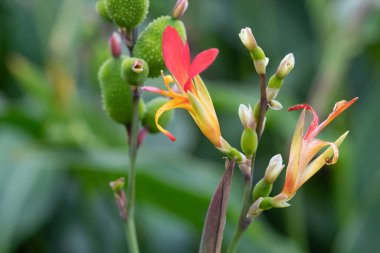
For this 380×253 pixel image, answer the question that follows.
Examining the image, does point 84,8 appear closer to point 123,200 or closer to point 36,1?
point 36,1

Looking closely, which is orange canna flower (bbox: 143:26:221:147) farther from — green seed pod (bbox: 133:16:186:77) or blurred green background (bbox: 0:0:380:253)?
blurred green background (bbox: 0:0:380:253)

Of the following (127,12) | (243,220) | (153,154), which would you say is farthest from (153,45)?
(153,154)

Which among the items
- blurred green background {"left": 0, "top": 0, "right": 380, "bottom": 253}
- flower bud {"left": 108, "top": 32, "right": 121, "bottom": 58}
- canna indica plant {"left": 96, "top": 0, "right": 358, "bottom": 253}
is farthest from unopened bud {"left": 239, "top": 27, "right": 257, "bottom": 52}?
blurred green background {"left": 0, "top": 0, "right": 380, "bottom": 253}

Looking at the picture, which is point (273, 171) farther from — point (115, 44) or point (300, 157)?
point (115, 44)

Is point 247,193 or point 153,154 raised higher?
point 247,193

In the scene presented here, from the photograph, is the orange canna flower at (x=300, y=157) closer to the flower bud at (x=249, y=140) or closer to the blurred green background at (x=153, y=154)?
the flower bud at (x=249, y=140)

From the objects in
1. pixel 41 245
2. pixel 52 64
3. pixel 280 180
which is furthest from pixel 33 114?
pixel 280 180

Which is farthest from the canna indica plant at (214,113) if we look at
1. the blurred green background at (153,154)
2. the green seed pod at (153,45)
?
the blurred green background at (153,154)
